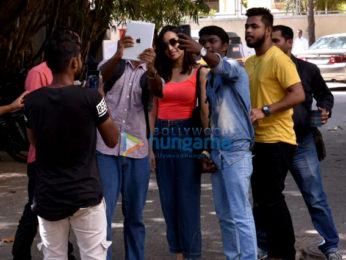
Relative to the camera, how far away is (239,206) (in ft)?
16.2

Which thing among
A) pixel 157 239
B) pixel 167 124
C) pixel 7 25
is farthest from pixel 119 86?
pixel 7 25

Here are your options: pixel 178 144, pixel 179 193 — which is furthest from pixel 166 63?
pixel 179 193

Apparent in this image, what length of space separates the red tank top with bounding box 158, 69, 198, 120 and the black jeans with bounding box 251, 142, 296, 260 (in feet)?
1.98

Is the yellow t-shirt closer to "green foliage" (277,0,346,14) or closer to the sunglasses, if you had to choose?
the sunglasses

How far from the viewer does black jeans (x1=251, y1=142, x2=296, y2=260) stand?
17.5ft

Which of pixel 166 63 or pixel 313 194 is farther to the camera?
pixel 313 194

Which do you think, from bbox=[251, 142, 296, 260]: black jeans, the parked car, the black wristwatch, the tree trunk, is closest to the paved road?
bbox=[251, 142, 296, 260]: black jeans

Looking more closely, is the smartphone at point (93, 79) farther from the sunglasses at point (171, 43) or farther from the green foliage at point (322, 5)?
the green foliage at point (322, 5)

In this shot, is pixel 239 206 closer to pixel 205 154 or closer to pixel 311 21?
pixel 205 154

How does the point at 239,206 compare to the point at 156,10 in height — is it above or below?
below

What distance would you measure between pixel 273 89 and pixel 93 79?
4.71ft

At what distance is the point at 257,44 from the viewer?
534 centimetres

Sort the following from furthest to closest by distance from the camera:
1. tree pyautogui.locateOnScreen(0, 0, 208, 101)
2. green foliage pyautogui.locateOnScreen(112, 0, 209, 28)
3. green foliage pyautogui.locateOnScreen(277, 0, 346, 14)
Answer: green foliage pyautogui.locateOnScreen(277, 0, 346, 14) → green foliage pyautogui.locateOnScreen(112, 0, 209, 28) → tree pyautogui.locateOnScreen(0, 0, 208, 101)

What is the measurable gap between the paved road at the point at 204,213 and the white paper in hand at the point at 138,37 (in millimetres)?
1904
